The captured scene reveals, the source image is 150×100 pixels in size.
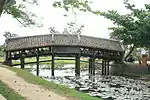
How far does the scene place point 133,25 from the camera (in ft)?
114

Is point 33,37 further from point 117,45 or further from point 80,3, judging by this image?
point 80,3

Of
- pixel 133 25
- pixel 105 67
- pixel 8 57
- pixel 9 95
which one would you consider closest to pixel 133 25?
pixel 133 25

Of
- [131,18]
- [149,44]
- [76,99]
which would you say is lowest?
[76,99]

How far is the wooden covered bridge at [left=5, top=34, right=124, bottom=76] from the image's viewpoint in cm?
3472

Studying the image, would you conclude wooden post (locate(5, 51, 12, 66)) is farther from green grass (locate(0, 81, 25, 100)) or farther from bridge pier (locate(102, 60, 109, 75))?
green grass (locate(0, 81, 25, 100))

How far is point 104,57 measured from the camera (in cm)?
3741

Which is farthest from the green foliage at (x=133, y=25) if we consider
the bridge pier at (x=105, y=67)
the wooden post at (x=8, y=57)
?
the wooden post at (x=8, y=57)

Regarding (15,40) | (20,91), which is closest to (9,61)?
(15,40)

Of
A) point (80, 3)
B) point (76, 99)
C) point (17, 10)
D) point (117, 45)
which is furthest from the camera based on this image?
point (117, 45)

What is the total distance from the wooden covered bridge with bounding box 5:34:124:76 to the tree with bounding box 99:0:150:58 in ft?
5.02

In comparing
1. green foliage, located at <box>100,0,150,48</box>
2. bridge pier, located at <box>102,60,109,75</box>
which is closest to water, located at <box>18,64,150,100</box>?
green foliage, located at <box>100,0,150,48</box>

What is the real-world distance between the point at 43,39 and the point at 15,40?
7.96 ft

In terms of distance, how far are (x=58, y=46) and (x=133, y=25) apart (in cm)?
671

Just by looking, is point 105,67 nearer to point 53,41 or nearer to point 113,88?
point 53,41
